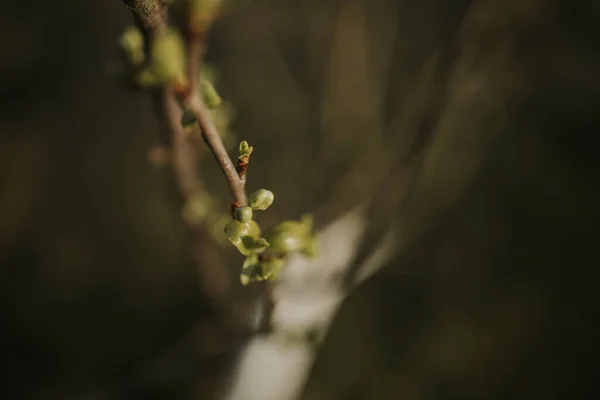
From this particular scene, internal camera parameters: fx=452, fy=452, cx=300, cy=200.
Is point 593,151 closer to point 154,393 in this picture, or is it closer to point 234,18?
point 234,18

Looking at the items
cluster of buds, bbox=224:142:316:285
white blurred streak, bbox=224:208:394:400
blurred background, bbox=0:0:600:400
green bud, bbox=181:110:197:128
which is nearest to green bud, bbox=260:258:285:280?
cluster of buds, bbox=224:142:316:285

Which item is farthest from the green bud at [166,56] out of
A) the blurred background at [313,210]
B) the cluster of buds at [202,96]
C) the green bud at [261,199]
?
the blurred background at [313,210]

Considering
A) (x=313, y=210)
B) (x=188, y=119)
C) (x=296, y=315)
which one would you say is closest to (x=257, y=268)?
(x=188, y=119)

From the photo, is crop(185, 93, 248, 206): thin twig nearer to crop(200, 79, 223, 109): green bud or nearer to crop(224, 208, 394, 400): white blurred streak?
crop(200, 79, 223, 109): green bud

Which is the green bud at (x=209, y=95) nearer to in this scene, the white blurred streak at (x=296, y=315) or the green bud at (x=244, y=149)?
the green bud at (x=244, y=149)

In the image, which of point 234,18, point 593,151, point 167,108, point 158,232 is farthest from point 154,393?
point 593,151

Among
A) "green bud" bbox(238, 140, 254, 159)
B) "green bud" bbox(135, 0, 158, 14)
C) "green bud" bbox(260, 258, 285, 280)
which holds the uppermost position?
"green bud" bbox(135, 0, 158, 14)
